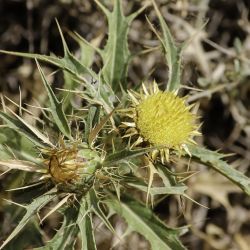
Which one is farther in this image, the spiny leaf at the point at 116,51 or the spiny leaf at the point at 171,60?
the spiny leaf at the point at 116,51

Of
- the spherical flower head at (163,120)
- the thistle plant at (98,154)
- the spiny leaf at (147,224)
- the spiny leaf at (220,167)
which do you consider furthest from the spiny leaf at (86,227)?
the spiny leaf at (220,167)

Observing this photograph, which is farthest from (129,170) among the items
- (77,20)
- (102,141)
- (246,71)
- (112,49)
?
(77,20)

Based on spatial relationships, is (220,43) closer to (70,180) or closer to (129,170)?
(129,170)

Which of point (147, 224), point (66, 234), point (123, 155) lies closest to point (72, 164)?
point (123, 155)

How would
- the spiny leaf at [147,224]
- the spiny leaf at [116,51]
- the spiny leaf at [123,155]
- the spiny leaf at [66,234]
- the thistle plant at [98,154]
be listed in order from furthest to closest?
the spiny leaf at [116,51]
the spiny leaf at [147,224]
the spiny leaf at [66,234]
the thistle plant at [98,154]
the spiny leaf at [123,155]

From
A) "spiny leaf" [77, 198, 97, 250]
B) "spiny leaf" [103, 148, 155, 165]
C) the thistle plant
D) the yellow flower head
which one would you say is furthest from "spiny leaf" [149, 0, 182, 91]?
"spiny leaf" [77, 198, 97, 250]

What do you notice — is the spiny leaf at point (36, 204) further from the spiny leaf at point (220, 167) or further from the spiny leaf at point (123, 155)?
the spiny leaf at point (220, 167)

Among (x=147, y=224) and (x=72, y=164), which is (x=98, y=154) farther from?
(x=147, y=224)
